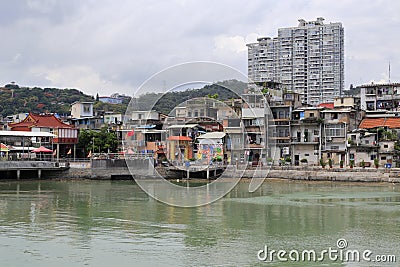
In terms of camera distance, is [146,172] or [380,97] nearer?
[146,172]

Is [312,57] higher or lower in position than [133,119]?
higher

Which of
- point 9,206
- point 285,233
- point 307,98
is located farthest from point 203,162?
point 307,98

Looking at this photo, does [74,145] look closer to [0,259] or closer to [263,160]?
[263,160]

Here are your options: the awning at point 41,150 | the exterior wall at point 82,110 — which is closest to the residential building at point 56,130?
the awning at point 41,150

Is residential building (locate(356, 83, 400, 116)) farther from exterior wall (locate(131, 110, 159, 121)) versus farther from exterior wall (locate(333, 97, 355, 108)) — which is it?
exterior wall (locate(131, 110, 159, 121))

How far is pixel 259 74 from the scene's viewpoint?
79125 millimetres

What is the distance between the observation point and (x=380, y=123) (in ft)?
148

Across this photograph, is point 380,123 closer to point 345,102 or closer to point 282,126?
point 345,102

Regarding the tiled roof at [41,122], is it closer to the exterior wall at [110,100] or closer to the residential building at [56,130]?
the residential building at [56,130]

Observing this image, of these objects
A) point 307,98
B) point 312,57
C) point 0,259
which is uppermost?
point 312,57

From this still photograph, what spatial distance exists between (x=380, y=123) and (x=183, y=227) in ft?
98.5

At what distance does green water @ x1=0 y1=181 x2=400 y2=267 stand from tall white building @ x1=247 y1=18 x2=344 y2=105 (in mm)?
46317

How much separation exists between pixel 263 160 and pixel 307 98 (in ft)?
117

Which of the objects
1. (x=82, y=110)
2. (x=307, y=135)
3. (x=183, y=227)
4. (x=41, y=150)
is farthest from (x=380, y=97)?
(x=183, y=227)
